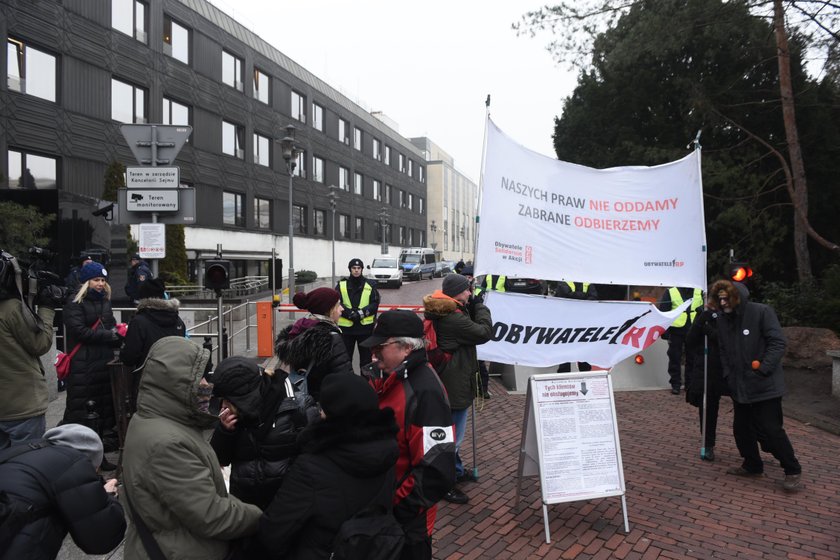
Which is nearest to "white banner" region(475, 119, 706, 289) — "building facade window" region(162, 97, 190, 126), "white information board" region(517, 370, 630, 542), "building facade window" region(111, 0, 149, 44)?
"white information board" region(517, 370, 630, 542)

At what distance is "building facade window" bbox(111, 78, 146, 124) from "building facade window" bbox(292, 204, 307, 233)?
14.7 m

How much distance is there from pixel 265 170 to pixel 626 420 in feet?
107

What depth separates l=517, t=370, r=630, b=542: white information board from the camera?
13.8 ft

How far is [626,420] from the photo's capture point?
23.2 feet

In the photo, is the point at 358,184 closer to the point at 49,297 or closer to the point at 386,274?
the point at 386,274

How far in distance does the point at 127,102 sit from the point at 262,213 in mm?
11877

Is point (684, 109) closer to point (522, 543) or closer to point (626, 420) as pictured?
point (626, 420)

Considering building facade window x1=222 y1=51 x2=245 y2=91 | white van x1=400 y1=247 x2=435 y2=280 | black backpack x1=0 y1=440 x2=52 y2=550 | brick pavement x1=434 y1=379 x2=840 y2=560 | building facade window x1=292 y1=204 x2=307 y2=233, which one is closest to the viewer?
black backpack x1=0 y1=440 x2=52 y2=550

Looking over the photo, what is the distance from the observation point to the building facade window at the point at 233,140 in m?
32.1

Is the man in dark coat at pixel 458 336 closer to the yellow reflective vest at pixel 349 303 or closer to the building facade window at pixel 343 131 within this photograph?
the yellow reflective vest at pixel 349 303

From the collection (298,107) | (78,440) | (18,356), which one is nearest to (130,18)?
(298,107)

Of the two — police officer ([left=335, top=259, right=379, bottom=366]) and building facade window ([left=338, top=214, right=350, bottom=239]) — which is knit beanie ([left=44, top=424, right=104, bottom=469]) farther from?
building facade window ([left=338, top=214, right=350, bottom=239])

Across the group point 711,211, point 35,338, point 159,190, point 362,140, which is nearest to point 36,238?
point 159,190

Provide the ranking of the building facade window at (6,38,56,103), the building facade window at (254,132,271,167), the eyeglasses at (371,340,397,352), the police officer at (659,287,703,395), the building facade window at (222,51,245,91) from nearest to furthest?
the eyeglasses at (371,340,397,352)
the police officer at (659,287,703,395)
the building facade window at (6,38,56,103)
the building facade window at (222,51,245,91)
the building facade window at (254,132,271,167)
